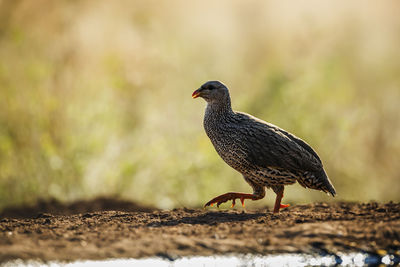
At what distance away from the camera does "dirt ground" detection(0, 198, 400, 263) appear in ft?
9.99

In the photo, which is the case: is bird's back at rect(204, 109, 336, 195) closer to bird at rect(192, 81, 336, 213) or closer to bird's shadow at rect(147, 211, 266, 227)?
bird at rect(192, 81, 336, 213)

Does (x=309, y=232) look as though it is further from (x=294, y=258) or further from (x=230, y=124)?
(x=230, y=124)

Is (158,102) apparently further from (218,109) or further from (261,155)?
(261,155)

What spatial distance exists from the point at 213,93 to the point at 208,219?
1.47 metres

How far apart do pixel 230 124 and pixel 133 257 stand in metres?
2.26

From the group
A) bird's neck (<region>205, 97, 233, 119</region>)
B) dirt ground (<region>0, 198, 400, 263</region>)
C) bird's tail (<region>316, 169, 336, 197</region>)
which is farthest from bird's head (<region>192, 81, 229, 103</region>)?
dirt ground (<region>0, 198, 400, 263</region>)

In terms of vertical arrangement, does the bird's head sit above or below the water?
above

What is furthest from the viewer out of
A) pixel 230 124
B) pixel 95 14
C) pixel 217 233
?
pixel 95 14

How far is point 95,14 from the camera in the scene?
308 inches

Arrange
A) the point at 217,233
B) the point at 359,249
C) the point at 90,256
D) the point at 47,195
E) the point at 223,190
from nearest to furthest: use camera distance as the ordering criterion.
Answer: the point at 90,256, the point at 359,249, the point at 217,233, the point at 47,195, the point at 223,190

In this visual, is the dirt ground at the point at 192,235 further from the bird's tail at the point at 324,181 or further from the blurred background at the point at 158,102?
the blurred background at the point at 158,102

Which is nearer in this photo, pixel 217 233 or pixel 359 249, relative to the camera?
pixel 359 249

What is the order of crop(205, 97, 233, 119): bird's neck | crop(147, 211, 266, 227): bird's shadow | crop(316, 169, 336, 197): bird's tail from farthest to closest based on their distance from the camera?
crop(205, 97, 233, 119): bird's neck → crop(316, 169, 336, 197): bird's tail → crop(147, 211, 266, 227): bird's shadow

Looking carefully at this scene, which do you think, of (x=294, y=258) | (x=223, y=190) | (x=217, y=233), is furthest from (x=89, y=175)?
(x=294, y=258)
